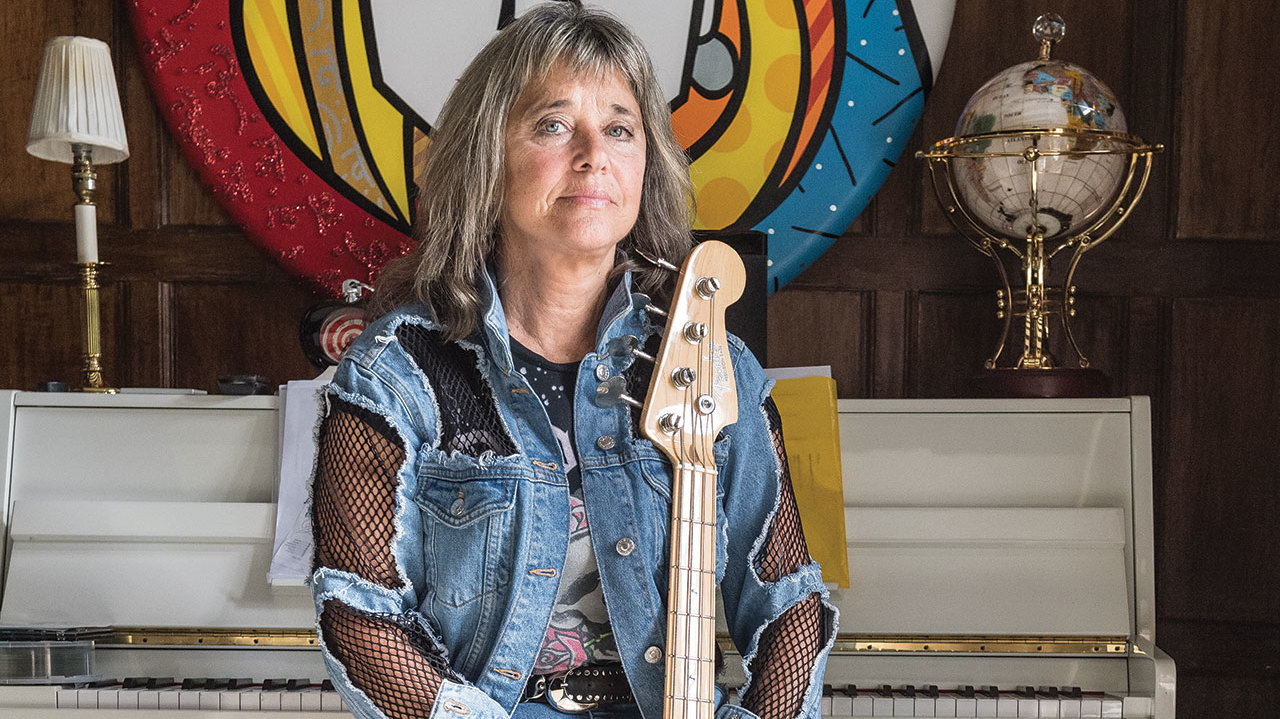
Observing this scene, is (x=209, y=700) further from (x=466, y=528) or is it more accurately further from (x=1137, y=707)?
(x=1137, y=707)

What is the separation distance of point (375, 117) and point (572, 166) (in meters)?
1.32

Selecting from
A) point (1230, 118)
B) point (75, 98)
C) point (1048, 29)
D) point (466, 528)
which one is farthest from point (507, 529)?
point (1230, 118)

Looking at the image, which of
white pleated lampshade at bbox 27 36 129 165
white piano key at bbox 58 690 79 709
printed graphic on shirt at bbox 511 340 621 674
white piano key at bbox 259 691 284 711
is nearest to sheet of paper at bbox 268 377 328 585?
white piano key at bbox 259 691 284 711

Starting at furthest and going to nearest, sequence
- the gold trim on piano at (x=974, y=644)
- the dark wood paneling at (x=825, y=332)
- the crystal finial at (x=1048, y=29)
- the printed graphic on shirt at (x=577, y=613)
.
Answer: the dark wood paneling at (x=825, y=332), the crystal finial at (x=1048, y=29), the gold trim on piano at (x=974, y=644), the printed graphic on shirt at (x=577, y=613)

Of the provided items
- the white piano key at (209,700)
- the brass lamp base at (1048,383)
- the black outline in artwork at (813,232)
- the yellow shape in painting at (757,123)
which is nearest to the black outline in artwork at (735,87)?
the yellow shape in painting at (757,123)

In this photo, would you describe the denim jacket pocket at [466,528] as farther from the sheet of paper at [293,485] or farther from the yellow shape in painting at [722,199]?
the yellow shape in painting at [722,199]

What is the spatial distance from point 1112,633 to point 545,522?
1125 millimetres

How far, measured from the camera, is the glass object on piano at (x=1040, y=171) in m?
2.08

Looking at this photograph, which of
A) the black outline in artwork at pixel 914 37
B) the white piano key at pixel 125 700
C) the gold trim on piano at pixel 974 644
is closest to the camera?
the white piano key at pixel 125 700

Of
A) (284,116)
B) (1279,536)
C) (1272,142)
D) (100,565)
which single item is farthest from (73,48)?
(1279,536)

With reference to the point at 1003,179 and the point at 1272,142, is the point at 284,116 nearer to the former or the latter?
the point at 1003,179

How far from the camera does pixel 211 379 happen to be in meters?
2.52

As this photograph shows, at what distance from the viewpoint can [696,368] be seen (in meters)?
1.26

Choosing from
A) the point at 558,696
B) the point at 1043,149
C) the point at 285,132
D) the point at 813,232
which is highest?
the point at 285,132
